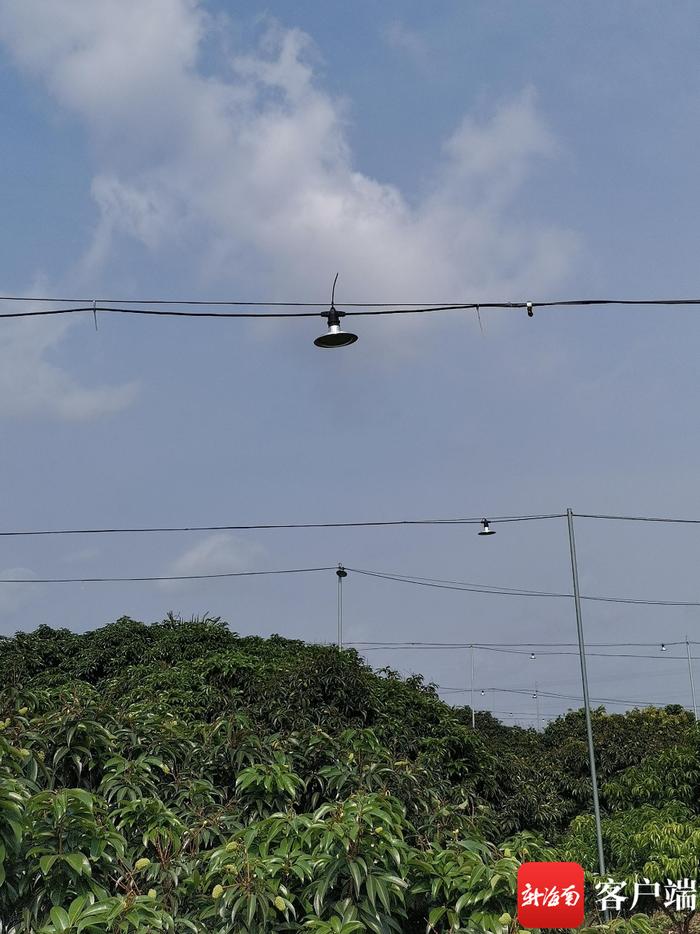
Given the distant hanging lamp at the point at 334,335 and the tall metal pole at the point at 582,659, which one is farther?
the tall metal pole at the point at 582,659

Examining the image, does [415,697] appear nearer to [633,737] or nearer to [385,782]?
[385,782]

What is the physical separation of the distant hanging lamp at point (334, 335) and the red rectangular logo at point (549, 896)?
136 inches

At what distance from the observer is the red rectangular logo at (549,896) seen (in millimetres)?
2904

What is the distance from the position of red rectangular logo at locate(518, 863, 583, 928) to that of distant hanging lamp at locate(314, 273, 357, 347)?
3.45 m

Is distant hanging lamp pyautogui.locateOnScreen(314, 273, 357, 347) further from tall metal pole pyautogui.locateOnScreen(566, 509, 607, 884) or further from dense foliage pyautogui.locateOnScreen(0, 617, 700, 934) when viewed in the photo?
tall metal pole pyautogui.locateOnScreen(566, 509, 607, 884)

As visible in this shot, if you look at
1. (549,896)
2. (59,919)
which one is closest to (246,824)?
(59,919)

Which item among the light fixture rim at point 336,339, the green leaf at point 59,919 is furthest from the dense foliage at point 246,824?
the light fixture rim at point 336,339

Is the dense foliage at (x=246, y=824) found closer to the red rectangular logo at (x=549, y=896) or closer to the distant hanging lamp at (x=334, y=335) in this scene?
the red rectangular logo at (x=549, y=896)

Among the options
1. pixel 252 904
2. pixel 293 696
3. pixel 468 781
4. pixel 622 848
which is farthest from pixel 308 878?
pixel 622 848

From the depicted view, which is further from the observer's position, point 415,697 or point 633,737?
point 633,737

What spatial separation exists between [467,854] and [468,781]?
543 cm

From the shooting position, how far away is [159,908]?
10.2ft

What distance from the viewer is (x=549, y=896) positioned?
9.70 ft

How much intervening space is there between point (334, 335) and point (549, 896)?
142 inches
